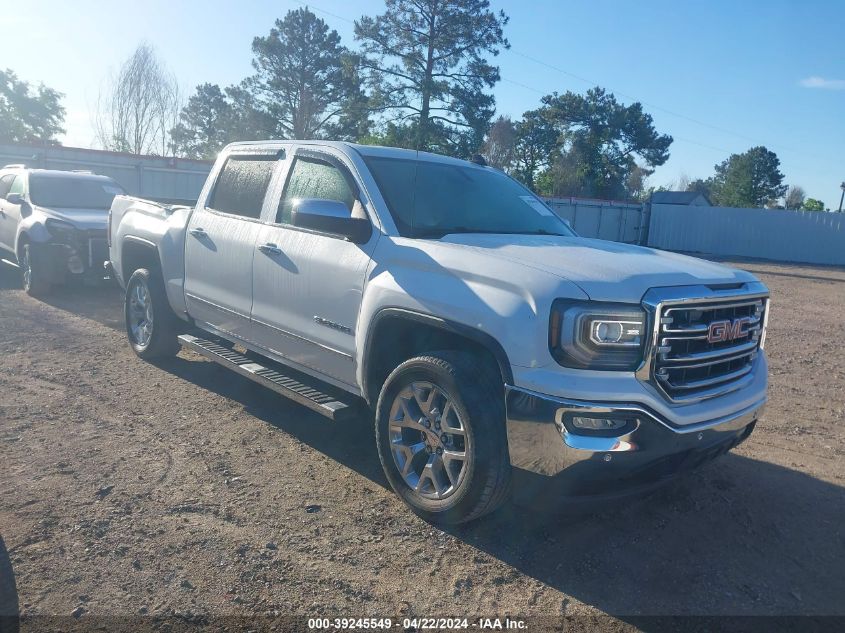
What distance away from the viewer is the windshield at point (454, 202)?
4516mm

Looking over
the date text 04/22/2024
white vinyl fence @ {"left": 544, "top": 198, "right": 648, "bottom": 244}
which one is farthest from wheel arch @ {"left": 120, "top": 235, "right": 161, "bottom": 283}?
white vinyl fence @ {"left": 544, "top": 198, "right": 648, "bottom": 244}

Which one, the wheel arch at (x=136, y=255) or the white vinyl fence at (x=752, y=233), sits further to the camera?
the white vinyl fence at (x=752, y=233)

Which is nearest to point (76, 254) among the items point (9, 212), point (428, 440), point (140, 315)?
point (9, 212)

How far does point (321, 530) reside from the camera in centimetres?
382

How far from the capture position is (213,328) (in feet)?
19.2

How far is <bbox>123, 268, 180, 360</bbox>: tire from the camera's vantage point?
652cm

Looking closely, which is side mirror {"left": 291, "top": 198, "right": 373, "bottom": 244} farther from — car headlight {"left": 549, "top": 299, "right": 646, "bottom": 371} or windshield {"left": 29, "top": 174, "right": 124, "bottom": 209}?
windshield {"left": 29, "top": 174, "right": 124, "bottom": 209}

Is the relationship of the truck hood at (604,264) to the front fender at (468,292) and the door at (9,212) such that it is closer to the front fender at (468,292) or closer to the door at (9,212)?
the front fender at (468,292)

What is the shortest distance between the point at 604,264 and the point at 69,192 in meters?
10.0

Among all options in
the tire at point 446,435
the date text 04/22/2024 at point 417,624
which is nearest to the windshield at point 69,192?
the tire at point 446,435

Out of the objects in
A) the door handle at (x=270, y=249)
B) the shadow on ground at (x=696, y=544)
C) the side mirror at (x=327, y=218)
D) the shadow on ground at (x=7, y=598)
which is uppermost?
the side mirror at (x=327, y=218)

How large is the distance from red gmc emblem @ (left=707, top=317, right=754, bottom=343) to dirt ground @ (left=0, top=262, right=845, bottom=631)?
111 centimetres

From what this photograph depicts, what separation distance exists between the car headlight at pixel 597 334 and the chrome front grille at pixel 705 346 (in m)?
0.10

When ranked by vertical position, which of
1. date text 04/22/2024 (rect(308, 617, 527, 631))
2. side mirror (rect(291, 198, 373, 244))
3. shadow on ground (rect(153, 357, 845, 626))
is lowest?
date text 04/22/2024 (rect(308, 617, 527, 631))
